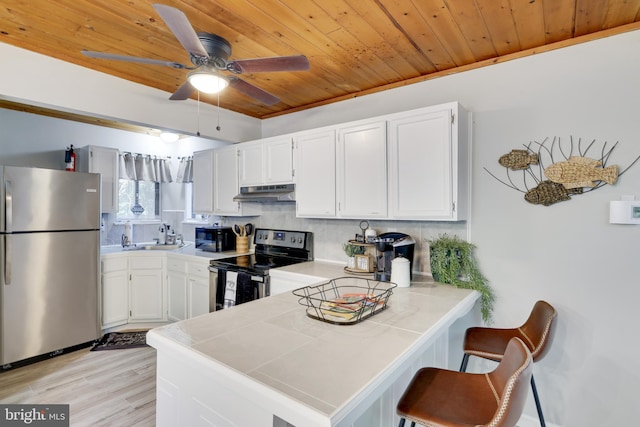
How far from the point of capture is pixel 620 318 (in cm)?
190

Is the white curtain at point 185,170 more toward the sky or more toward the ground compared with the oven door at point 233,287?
more toward the sky

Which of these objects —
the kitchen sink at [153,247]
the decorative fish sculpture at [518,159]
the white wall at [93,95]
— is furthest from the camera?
the kitchen sink at [153,247]

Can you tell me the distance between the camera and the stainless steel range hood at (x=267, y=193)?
3098mm

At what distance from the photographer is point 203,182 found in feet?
13.1

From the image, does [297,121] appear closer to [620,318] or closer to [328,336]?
[328,336]

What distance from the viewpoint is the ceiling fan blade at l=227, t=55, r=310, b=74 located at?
179cm

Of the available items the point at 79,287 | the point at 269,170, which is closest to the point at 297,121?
the point at 269,170

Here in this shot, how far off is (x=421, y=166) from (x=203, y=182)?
274 centimetres

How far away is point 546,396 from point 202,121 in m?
3.67

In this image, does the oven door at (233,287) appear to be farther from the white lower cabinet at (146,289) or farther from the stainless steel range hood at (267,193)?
the white lower cabinet at (146,289)

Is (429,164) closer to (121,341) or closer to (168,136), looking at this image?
(168,136)

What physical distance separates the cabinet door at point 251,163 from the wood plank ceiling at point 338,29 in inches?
38.5

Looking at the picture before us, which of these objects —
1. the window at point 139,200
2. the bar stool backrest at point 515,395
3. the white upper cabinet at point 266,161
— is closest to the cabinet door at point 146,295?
the window at point 139,200

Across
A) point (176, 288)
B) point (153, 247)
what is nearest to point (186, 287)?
point (176, 288)
